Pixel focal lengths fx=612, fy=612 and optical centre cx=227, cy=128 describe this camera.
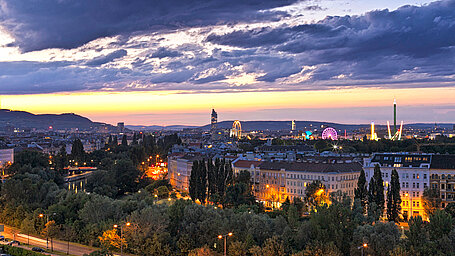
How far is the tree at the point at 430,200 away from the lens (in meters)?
70.9

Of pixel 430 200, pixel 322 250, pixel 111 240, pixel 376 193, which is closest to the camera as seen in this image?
pixel 322 250

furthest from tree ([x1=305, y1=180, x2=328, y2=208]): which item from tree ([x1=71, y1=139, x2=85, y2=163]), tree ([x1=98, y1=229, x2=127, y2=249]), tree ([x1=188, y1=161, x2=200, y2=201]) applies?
tree ([x1=71, y1=139, x2=85, y2=163])

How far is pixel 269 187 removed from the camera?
296 ft

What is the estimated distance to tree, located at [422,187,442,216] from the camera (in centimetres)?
7088

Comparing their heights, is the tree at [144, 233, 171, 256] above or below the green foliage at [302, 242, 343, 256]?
below

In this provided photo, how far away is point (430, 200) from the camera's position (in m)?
71.6

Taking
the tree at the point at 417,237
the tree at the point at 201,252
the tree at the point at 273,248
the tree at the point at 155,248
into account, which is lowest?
the tree at the point at 155,248

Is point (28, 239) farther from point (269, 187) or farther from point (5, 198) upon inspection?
point (269, 187)

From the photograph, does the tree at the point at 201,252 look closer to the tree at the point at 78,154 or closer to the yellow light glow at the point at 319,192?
the yellow light glow at the point at 319,192

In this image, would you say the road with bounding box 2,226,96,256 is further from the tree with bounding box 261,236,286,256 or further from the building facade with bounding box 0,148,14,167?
the building facade with bounding box 0,148,14,167

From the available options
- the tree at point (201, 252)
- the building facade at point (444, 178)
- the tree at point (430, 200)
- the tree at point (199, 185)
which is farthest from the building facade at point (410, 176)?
the tree at point (201, 252)

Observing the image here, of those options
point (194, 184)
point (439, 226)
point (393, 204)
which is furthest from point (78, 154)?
point (439, 226)

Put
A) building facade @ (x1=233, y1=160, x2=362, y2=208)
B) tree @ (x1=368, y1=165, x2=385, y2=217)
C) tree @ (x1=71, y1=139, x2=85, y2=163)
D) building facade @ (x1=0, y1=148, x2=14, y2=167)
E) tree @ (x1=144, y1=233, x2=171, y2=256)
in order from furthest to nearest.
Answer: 1. building facade @ (x1=0, y1=148, x2=14, y2=167)
2. tree @ (x1=71, y1=139, x2=85, y2=163)
3. building facade @ (x1=233, y1=160, x2=362, y2=208)
4. tree @ (x1=368, y1=165, x2=385, y2=217)
5. tree @ (x1=144, y1=233, x2=171, y2=256)

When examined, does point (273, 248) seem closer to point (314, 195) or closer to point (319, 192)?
point (314, 195)
